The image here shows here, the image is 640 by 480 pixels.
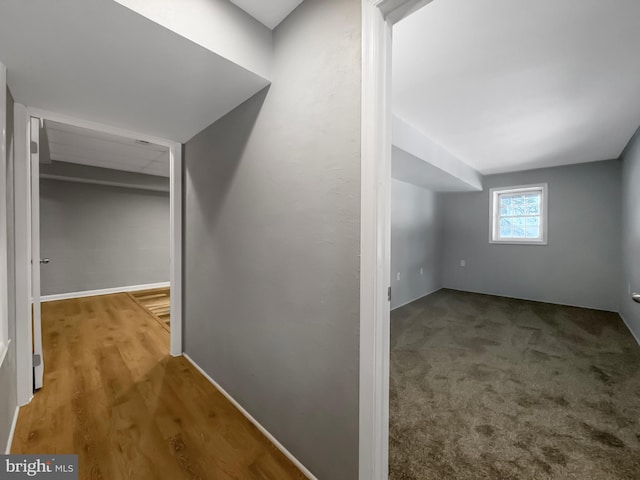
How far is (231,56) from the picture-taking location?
4.31ft

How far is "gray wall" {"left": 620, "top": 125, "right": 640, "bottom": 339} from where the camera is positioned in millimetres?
2932

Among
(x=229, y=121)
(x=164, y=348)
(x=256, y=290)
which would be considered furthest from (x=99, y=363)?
(x=229, y=121)

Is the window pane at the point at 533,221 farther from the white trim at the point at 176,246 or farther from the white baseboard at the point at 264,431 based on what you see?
the white trim at the point at 176,246

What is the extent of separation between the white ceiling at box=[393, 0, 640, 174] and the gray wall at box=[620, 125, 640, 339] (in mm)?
381

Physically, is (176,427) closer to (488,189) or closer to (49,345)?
(49,345)

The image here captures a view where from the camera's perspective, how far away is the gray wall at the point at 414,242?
4262mm

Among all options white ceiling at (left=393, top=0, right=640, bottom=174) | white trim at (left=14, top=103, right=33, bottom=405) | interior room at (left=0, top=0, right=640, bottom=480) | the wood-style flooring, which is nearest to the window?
interior room at (left=0, top=0, right=640, bottom=480)

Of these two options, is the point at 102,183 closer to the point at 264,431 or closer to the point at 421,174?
the point at 264,431

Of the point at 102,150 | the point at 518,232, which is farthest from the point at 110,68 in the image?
the point at 518,232

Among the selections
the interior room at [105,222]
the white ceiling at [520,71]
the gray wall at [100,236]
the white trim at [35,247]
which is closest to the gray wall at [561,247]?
the white ceiling at [520,71]

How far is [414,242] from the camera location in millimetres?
4734

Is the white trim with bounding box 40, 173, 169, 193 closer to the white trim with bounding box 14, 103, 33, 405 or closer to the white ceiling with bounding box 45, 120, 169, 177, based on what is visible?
the white ceiling with bounding box 45, 120, 169, 177

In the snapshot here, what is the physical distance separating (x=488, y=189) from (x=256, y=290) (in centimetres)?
522

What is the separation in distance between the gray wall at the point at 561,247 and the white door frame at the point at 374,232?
199 inches
